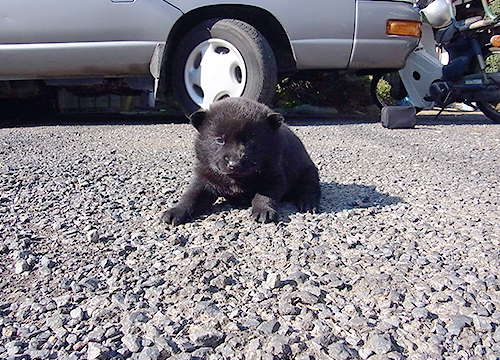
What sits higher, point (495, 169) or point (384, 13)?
point (384, 13)

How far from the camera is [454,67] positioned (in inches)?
240

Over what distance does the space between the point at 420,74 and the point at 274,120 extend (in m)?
4.00

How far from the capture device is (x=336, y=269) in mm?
1868

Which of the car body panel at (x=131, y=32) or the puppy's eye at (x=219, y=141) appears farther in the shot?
the car body panel at (x=131, y=32)

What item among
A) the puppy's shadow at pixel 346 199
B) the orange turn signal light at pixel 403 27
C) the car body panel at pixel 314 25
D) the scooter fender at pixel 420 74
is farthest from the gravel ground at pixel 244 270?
the scooter fender at pixel 420 74

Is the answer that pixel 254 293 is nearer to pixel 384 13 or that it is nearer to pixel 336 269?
pixel 336 269

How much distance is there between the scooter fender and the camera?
5746mm

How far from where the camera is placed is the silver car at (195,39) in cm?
492

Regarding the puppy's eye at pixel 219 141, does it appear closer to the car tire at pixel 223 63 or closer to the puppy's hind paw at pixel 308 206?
the puppy's hind paw at pixel 308 206

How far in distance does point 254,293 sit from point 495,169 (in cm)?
284

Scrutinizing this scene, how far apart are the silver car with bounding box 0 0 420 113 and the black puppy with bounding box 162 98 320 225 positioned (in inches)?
95.9

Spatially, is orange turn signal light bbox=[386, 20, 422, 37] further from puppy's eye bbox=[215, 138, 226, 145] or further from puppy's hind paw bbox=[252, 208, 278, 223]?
puppy's hind paw bbox=[252, 208, 278, 223]

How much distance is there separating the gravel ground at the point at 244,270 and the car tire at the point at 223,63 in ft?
6.11

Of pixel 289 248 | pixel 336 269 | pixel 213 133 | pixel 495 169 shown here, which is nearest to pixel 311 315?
pixel 336 269
